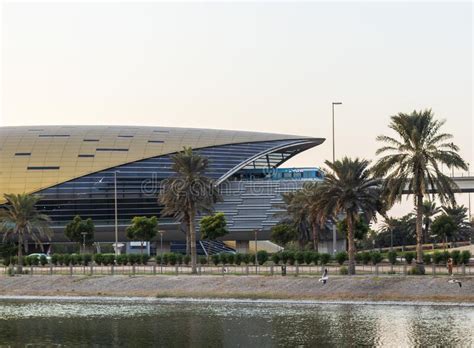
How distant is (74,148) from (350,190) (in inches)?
2826

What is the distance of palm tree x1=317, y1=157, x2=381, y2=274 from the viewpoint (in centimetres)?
6656

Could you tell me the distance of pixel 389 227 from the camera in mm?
156500

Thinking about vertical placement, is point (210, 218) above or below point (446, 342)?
above

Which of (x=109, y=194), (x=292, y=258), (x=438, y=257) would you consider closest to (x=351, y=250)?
(x=438, y=257)

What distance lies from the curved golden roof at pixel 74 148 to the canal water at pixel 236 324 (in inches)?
2603

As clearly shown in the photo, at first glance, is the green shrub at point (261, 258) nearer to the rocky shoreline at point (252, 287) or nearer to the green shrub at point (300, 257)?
the green shrub at point (300, 257)

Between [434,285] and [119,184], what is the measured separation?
77226 millimetres

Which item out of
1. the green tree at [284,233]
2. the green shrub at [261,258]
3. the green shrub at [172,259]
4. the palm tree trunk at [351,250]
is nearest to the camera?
the palm tree trunk at [351,250]

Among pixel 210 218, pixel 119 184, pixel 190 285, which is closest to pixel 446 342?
pixel 190 285

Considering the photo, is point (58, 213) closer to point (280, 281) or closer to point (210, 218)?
point (210, 218)

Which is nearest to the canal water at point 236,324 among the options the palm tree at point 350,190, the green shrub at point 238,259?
the palm tree at point 350,190

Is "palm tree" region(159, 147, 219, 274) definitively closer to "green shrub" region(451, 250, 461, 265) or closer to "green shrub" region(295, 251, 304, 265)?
"green shrub" region(295, 251, 304, 265)

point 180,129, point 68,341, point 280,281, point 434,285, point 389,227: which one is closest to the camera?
point 68,341

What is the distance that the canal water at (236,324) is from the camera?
136 ft
